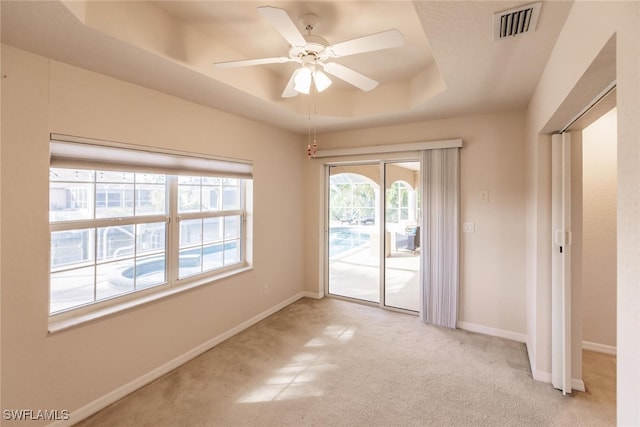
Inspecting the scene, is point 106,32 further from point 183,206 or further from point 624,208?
point 624,208

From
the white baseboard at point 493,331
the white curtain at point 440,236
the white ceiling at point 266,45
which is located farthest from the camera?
the white curtain at point 440,236

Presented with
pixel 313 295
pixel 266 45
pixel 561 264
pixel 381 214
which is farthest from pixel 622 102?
pixel 313 295

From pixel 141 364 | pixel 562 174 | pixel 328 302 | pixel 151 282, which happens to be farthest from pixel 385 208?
pixel 141 364

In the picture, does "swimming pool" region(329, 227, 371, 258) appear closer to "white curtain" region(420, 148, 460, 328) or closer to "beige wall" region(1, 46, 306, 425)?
"white curtain" region(420, 148, 460, 328)

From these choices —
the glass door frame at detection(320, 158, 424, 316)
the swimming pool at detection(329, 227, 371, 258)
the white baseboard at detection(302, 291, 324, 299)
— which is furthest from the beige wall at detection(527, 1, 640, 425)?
the white baseboard at detection(302, 291, 324, 299)

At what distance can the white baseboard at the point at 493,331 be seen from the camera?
3.06 metres

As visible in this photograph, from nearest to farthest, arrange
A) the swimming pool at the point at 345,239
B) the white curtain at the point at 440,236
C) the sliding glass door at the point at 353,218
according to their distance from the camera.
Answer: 1. the white curtain at the point at 440,236
2. the sliding glass door at the point at 353,218
3. the swimming pool at the point at 345,239

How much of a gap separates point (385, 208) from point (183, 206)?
96.1 inches

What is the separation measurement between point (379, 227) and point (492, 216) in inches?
53.1

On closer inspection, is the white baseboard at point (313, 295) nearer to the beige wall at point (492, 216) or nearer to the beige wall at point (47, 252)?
the beige wall at point (47, 252)

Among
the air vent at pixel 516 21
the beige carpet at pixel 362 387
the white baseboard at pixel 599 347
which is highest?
the air vent at pixel 516 21

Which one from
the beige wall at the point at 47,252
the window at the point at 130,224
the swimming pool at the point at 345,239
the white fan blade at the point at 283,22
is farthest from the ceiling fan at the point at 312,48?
the swimming pool at the point at 345,239

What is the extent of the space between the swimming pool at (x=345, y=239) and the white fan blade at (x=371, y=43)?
303cm

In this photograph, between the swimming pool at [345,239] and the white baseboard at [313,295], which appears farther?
the swimming pool at [345,239]
